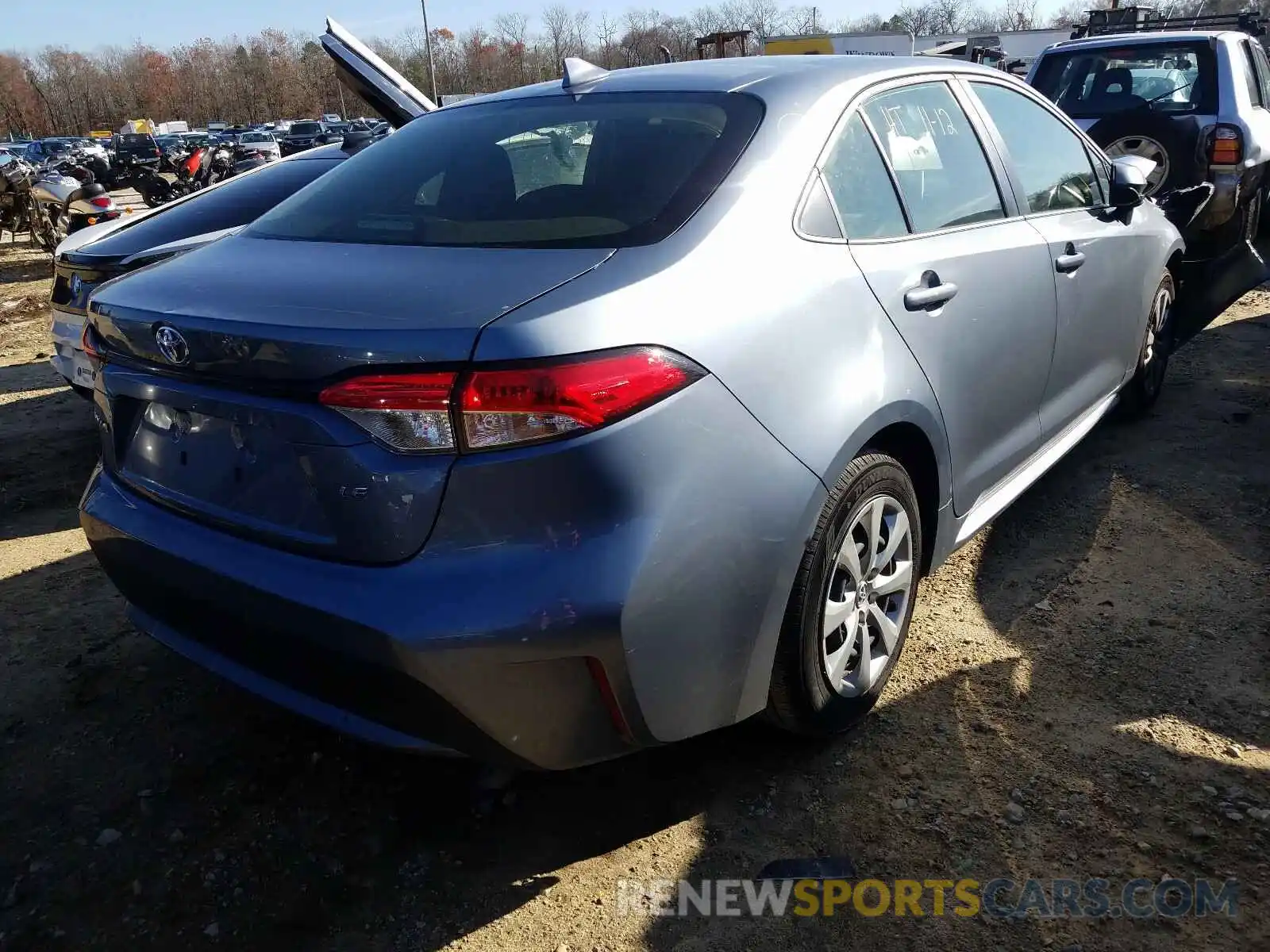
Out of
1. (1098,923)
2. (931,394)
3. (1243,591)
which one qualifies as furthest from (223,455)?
(1243,591)

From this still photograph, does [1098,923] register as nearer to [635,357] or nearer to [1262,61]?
[635,357]

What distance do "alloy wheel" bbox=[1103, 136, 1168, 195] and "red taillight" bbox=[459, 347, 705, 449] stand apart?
592 cm

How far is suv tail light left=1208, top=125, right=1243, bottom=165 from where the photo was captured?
6547 millimetres

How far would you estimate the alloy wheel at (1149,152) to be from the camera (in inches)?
254

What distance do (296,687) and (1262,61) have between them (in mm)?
9104

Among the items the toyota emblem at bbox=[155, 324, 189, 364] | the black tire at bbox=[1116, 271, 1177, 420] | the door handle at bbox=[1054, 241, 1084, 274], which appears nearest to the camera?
the toyota emblem at bbox=[155, 324, 189, 364]

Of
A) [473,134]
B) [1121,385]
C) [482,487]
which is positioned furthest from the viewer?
[1121,385]

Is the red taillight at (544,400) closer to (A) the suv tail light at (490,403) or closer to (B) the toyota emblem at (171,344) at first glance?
(A) the suv tail light at (490,403)

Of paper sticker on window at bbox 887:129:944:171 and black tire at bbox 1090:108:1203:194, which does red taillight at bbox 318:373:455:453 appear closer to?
paper sticker on window at bbox 887:129:944:171

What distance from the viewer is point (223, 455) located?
1.98 meters

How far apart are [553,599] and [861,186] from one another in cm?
143

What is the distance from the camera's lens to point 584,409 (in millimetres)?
1712

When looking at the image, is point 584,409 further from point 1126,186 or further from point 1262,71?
point 1262,71

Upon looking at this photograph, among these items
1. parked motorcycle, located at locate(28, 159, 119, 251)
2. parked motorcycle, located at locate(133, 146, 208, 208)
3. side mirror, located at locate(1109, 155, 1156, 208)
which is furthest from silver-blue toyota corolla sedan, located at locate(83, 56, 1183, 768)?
parked motorcycle, located at locate(133, 146, 208, 208)
